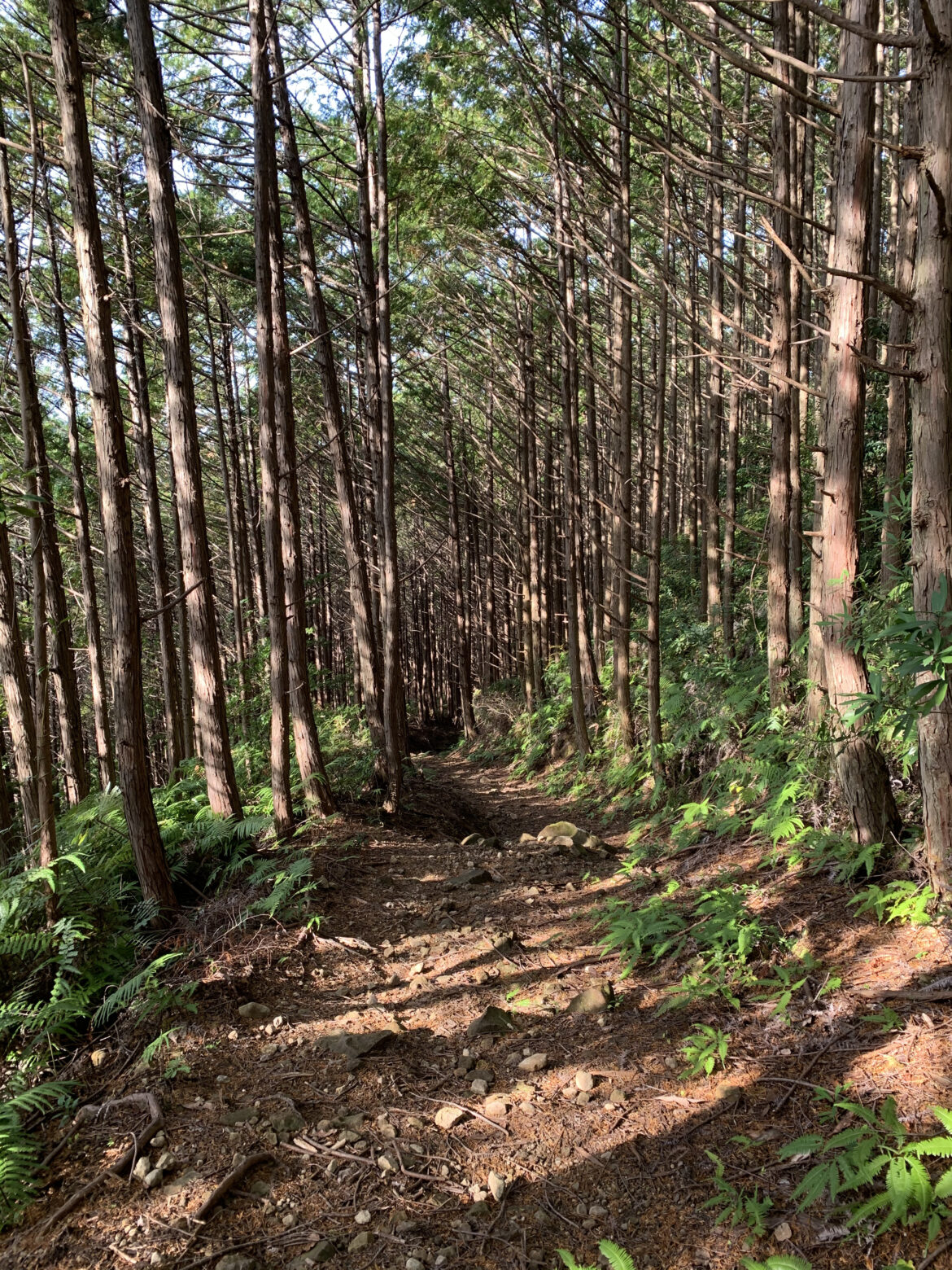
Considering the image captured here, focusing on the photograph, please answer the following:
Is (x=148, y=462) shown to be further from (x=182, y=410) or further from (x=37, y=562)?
(x=37, y=562)

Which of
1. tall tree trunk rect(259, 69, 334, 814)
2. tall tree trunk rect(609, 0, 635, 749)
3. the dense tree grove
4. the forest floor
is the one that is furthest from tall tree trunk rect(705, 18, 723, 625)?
the forest floor

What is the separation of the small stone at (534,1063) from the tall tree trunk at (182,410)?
412 centimetres

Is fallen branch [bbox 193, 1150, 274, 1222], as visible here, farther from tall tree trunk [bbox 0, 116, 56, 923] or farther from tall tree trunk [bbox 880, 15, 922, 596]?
tall tree trunk [bbox 880, 15, 922, 596]

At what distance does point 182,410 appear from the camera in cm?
658

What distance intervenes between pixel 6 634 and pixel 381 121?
739cm

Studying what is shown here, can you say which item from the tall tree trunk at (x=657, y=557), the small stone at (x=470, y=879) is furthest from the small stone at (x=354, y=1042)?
the tall tree trunk at (x=657, y=557)

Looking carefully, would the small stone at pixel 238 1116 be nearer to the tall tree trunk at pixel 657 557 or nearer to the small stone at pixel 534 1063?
the small stone at pixel 534 1063

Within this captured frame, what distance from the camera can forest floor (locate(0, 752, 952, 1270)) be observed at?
2.77 metres

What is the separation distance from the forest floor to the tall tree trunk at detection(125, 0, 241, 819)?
2244 millimetres

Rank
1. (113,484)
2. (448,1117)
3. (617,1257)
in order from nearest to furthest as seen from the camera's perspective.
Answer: (617,1257) < (448,1117) < (113,484)

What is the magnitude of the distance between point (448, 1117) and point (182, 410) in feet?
19.1

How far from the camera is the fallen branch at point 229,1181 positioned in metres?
2.93

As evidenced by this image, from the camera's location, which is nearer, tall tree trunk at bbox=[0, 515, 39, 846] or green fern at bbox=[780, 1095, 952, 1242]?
green fern at bbox=[780, 1095, 952, 1242]

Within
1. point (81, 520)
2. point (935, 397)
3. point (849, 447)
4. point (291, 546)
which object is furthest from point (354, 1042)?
point (81, 520)
